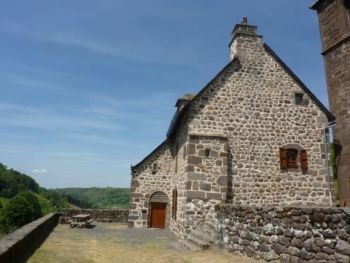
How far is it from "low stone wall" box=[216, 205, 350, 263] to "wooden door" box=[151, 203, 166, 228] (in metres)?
8.20

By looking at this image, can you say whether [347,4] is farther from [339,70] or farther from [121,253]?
[121,253]

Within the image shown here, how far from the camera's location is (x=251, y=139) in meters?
12.7

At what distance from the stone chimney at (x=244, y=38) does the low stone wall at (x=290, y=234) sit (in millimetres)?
7951

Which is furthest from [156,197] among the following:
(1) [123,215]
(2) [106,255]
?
(2) [106,255]

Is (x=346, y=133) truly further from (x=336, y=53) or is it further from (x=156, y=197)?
(x=156, y=197)

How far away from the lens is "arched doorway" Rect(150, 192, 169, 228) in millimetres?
16594

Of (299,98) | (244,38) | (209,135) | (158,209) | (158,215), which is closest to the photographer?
(209,135)

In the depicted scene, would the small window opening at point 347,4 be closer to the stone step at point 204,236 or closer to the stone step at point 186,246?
the stone step at point 204,236

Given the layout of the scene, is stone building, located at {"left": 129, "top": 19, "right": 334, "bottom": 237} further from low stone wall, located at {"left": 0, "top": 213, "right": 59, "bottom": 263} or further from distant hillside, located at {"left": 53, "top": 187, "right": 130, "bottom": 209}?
distant hillside, located at {"left": 53, "top": 187, "right": 130, "bottom": 209}

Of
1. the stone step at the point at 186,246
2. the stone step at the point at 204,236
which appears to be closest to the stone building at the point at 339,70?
the stone step at the point at 204,236

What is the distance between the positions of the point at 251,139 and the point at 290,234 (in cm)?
657

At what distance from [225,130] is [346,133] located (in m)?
5.43

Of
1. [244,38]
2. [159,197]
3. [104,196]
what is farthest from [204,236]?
[104,196]

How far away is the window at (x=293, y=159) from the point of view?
41.6 feet
